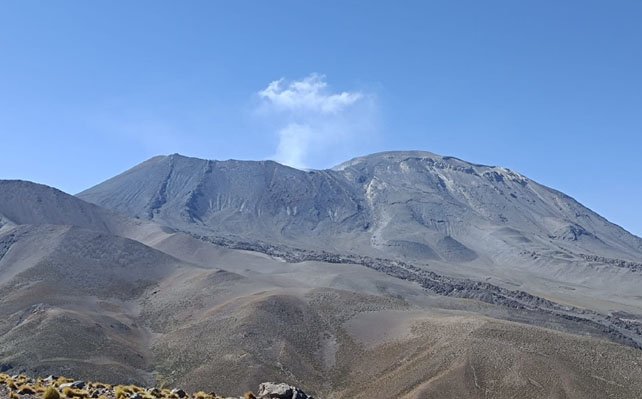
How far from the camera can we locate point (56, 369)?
68.9 metres

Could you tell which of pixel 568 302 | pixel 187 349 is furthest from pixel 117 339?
pixel 568 302

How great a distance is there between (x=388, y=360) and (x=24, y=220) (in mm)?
126253

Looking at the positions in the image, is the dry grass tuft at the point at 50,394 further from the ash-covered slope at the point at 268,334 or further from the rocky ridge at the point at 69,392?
the ash-covered slope at the point at 268,334

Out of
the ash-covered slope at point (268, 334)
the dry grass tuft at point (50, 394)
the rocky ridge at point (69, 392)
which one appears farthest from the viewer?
the ash-covered slope at point (268, 334)

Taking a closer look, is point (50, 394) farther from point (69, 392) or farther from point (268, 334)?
point (268, 334)

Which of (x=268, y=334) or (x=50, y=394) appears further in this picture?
(x=268, y=334)

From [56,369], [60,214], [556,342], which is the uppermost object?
[60,214]

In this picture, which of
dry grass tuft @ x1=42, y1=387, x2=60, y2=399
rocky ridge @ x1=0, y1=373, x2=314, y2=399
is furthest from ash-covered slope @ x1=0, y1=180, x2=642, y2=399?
dry grass tuft @ x1=42, y1=387, x2=60, y2=399

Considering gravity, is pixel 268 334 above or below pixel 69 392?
below

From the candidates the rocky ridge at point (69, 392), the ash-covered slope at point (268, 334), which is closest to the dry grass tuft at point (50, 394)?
the rocky ridge at point (69, 392)

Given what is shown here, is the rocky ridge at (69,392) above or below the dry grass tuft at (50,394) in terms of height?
below

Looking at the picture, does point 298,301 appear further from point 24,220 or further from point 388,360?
point 24,220

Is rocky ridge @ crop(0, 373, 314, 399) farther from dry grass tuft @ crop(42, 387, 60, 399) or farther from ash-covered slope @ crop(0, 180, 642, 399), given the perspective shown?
ash-covered slope @ crop(0, 180, 642, 399)

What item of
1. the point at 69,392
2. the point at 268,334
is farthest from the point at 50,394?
the point at 268,334
